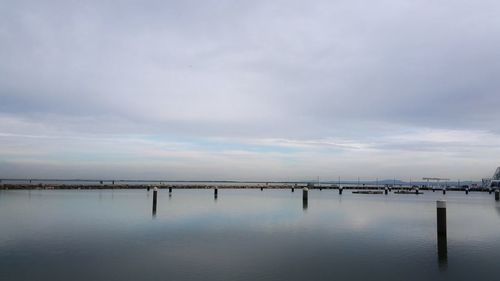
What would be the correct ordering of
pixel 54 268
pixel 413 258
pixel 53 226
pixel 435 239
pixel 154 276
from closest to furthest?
pixel 154 276 < pixel 54 268 < pixel 413 258 < pixel 435 239 < pixel 53 226

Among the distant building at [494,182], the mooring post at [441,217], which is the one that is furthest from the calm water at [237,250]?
the distant building at [494,182]

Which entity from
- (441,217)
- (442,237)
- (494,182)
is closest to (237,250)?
(442,237)

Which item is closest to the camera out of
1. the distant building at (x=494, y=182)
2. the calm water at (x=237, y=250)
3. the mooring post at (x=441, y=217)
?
the calm water at (x=237, y=250)

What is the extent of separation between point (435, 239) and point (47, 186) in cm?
9986

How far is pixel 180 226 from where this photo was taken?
33.9 metres

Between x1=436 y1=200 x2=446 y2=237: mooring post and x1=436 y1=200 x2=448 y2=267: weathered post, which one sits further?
x1=436 y1=200 x2=446 y2=237: mooring post

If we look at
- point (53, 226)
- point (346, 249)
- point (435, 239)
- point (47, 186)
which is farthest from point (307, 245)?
point (47, 186)

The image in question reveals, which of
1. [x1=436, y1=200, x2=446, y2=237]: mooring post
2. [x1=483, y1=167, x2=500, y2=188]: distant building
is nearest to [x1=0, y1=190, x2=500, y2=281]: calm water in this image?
[x1=436, y1=200, x2=446, y2=237]: mooring post

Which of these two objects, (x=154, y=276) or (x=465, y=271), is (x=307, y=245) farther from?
(x=154, y=276)

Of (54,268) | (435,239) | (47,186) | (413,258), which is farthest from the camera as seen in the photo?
(47,186)

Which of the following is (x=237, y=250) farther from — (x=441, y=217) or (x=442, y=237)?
(x=441, y=217)

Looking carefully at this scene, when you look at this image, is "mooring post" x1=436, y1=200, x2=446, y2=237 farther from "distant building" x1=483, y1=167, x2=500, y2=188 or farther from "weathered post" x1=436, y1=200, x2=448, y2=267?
"distant building" x1=483, y1=167, x2=500, y2=188

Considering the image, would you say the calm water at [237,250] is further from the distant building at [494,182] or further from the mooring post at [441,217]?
the distant building at [494,182]

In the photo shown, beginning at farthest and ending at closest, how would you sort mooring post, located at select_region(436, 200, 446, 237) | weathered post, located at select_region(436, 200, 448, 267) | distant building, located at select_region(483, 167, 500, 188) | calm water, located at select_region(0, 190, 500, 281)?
1. distant building, located at select_region(483, 167, 500, 188)
2. mooring post, located at select_region(436, 200, 446, 237)
3. weathered post, located at select_region(436, 200, 448, 267)
4. calm water, located at select_region(0, 190, 500, 281)
